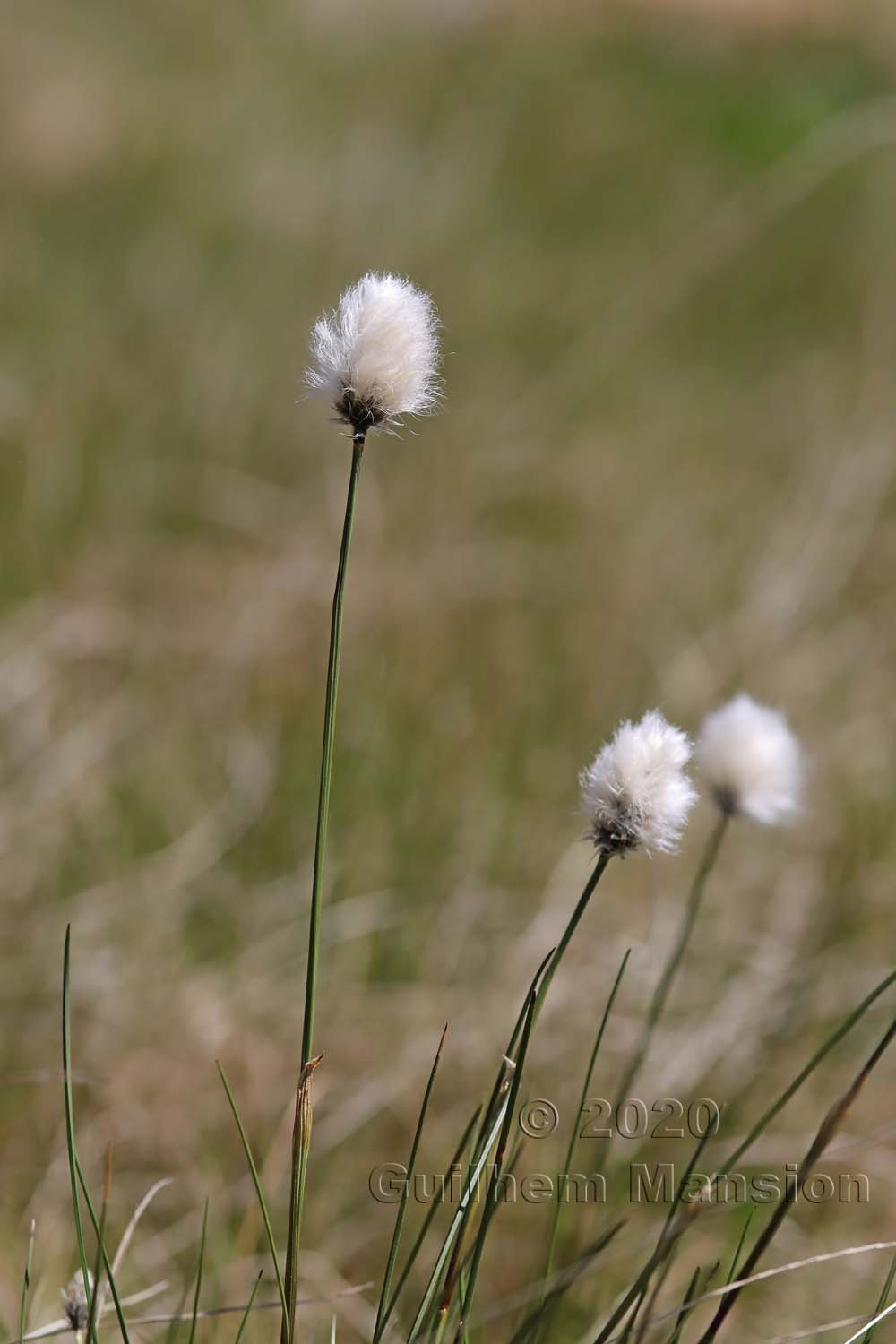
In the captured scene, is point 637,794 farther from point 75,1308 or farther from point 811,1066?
point 75,1308

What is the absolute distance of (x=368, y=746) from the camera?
1503mm

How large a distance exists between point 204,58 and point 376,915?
3147mm

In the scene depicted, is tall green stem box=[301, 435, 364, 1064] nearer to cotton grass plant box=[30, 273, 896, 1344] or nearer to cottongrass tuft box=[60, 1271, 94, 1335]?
cotton grass plant box=[30, 273, 896, 1344]

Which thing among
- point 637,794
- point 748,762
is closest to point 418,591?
point 748,762

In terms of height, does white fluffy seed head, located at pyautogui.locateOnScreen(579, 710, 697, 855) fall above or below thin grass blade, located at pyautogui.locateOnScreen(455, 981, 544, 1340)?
above

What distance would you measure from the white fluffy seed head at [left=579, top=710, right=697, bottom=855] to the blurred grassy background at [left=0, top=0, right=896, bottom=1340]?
0.43 metres

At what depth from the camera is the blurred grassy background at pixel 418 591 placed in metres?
1.07

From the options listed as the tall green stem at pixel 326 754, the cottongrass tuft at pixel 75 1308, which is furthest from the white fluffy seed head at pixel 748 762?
the cottongrass tuft at pixel 75 1308

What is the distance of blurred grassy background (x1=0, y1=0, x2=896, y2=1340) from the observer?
1068 mm

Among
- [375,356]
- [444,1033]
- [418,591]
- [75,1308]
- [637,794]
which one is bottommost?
[75,1308]

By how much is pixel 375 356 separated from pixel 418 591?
1.25 metres

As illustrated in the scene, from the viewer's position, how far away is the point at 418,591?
68.6 inches

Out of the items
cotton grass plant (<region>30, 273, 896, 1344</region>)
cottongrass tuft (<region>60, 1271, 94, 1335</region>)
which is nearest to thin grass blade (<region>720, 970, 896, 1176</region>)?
cotton grass plant (<region>30, 273, 896, 1344</region>)

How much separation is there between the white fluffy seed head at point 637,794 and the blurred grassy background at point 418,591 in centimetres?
43
